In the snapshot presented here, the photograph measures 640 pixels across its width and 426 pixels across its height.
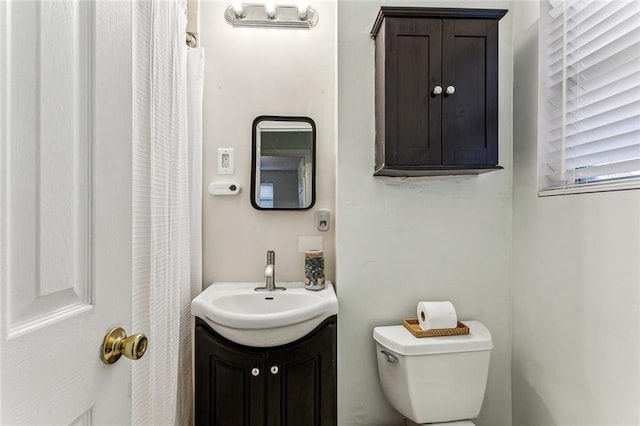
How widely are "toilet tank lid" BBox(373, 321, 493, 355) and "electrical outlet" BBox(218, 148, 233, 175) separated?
1073 mm

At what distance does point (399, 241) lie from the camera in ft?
4.83

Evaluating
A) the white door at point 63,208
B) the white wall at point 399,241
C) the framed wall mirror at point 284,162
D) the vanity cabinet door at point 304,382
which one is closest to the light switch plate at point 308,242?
the framed wall mirror at point 284,162

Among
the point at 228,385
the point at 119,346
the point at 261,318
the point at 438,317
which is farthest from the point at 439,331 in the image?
the point at 119,346

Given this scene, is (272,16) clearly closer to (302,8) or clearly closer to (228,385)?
(302,8)

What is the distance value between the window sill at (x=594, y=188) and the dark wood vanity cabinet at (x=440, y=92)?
0.22 meters

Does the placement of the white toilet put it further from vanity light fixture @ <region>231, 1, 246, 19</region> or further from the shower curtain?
vanity light fixture @ <region>231, 1, 246, 19</region>

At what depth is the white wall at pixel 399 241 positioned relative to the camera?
4.79 feet

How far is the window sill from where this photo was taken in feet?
3.11

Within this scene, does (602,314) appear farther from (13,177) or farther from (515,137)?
(13,177)

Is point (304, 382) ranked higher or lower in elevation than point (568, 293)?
lower

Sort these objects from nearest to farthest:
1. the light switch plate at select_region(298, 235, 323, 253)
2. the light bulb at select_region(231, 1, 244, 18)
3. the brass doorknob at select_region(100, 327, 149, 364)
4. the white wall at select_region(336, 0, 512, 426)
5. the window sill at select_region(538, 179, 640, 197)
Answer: the brass doorknob at select_region(100, 327, 149, 364) → the window sill at select_region(538, 179, 640, 197) → the white wall at select_region(336, 0, 512, 426) → the light bulb at select_region(231, 1, 244, 18) → the light switch plate at select_region(298, 235, 323, 253)

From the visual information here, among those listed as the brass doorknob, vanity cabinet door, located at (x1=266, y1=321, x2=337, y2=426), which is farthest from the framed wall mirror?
the brass doorknob

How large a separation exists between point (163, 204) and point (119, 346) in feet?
2.09

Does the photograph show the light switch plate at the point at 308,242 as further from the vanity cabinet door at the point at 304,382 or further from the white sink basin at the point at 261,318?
the vanity cabinet door at the point at 304,382
